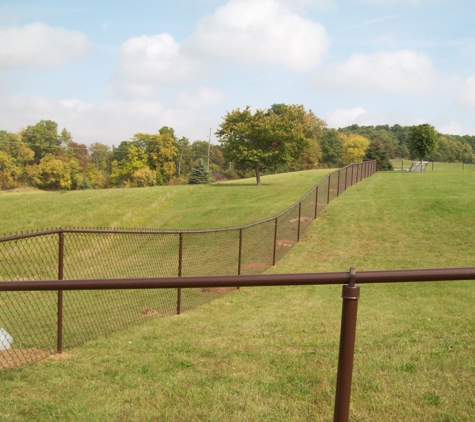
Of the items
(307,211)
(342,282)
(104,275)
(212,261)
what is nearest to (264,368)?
(342,282)

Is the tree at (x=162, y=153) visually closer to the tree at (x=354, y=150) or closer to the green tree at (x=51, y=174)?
the green tree at (x=51, y=174)

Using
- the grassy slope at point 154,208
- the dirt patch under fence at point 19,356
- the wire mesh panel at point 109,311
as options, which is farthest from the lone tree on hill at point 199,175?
the dirt patch under fence at point 19,356

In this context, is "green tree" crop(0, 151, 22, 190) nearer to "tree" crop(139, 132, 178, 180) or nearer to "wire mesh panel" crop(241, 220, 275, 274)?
"tree" crop(139, 132, 178, 180)

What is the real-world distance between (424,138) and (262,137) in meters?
23.7

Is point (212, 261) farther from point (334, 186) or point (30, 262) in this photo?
point (334, 186)

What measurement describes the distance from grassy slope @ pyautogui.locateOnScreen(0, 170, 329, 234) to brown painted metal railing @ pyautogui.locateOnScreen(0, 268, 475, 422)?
20.2m

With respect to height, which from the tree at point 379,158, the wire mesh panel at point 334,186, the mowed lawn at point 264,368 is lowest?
the mowed lawn at point 264,368

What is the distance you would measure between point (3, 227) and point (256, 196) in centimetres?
1489

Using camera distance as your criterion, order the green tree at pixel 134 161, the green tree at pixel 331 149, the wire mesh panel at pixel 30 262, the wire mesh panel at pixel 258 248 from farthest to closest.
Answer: the green tree at pixel 331 149 → the green tree at pixel 134 161 → the wire mesh panel at pixel 258 248 → the wire mesh panel at pixel 30 262

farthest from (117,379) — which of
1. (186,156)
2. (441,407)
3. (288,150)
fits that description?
(186,156)

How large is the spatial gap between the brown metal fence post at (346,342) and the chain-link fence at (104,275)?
3.19 meters

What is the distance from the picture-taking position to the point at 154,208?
28.7 m

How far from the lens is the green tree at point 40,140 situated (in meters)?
84.3

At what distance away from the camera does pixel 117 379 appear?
4.02 metres
